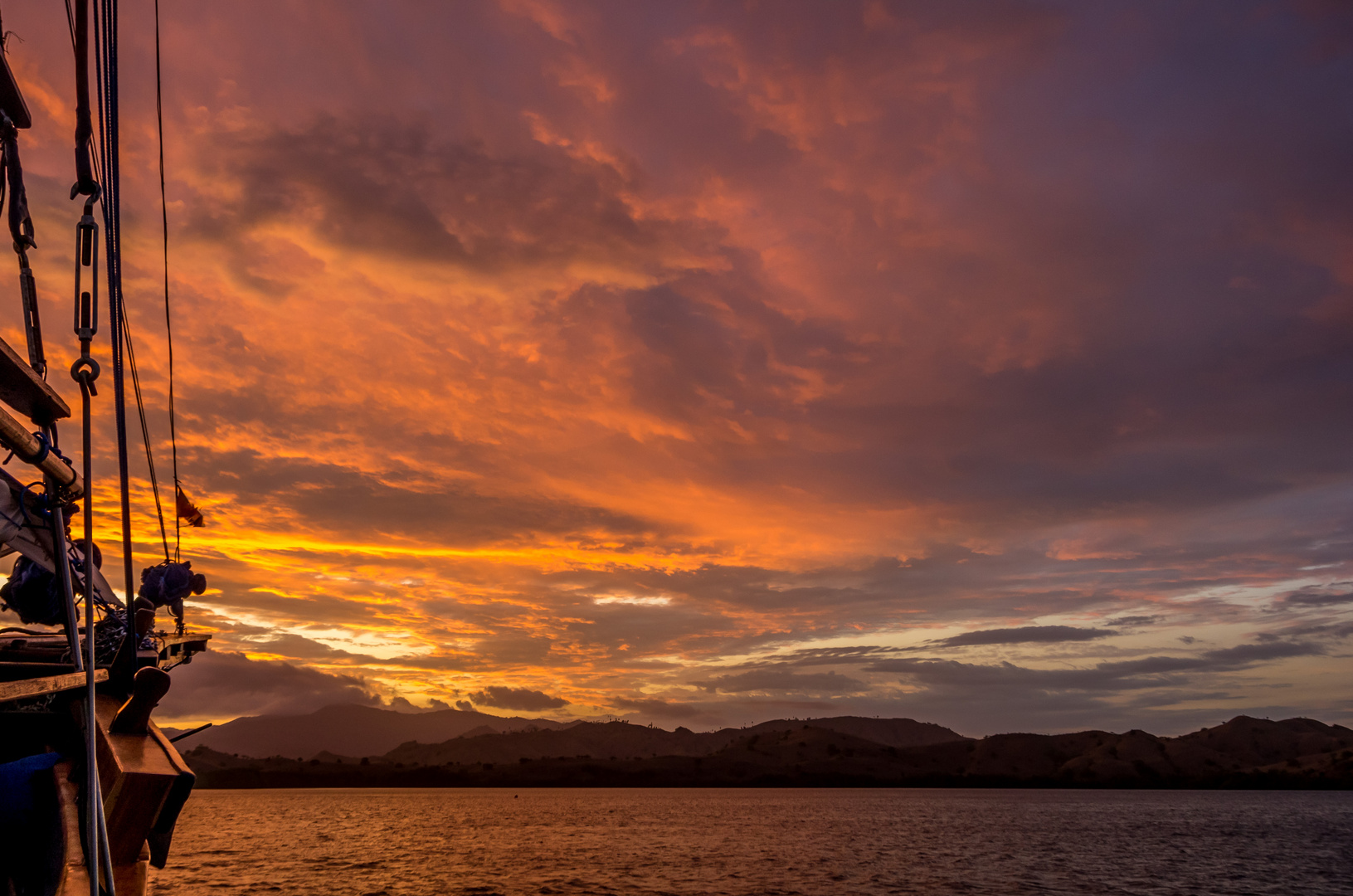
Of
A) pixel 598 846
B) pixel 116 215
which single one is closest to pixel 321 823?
pixel 598 846

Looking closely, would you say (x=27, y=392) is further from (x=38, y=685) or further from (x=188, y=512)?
(x=188, y=512)

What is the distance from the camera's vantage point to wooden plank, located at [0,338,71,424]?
6891mm

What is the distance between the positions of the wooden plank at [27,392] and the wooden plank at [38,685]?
2.55 m

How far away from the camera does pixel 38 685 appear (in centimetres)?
700

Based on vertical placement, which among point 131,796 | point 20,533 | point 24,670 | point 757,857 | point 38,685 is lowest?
point 757,857

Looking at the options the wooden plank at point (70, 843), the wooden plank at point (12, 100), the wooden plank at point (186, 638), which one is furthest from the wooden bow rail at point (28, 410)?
the wooden plank at point (186, 638)

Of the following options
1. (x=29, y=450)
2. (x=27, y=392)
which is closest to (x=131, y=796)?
Answer: (x=29, y=450)

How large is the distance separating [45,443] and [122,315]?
10233 mm

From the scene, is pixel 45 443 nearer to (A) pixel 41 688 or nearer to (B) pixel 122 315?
(A) pixel 41 688

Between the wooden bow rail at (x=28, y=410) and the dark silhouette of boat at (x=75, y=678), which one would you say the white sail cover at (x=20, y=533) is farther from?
the wooden bow rail at (x=28, y=410)

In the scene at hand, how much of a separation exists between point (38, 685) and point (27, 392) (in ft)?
8.64

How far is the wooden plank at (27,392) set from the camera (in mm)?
6891

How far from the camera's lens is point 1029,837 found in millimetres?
126000

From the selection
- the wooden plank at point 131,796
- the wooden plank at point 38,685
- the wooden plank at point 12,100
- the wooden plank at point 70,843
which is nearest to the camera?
the wooden plank at point 70,843
